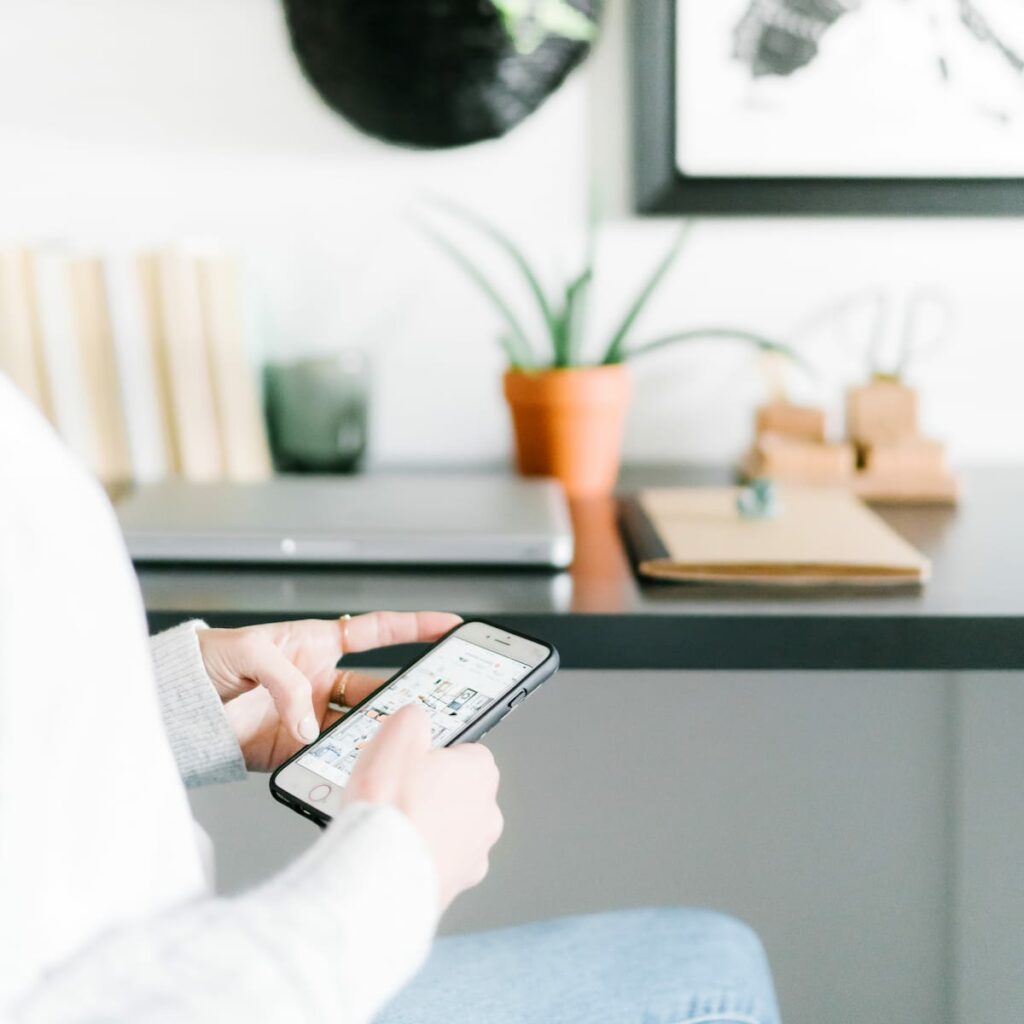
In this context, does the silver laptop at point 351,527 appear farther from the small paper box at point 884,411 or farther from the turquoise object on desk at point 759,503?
the small paper box at point 884,411

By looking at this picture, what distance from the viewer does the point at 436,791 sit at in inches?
19.9

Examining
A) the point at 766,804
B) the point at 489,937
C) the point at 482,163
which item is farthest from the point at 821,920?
the point at 482,163

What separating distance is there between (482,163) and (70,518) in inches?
33.8

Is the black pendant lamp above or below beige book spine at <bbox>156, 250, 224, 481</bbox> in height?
above

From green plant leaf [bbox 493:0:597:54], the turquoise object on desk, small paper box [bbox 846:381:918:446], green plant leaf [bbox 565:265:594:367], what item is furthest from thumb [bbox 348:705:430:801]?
green plant leaf [bbox 493:0:597:54]

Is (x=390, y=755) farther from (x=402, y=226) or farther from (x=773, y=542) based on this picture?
(x=402, y=226)

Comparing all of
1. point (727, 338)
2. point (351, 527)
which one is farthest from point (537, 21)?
point (351, 527)

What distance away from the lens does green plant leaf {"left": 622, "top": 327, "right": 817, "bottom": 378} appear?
44.0 inches

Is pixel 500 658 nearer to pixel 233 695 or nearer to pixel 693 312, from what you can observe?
pixel 233 695

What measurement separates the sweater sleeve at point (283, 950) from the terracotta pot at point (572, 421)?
2.07 feet

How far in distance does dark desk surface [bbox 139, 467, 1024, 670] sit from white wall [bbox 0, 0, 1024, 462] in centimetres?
41

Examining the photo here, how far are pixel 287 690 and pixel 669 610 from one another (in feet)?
0.88

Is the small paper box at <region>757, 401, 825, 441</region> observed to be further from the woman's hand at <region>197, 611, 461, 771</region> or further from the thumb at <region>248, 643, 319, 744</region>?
the thumb at <region>248, 643, 319, 744</region>

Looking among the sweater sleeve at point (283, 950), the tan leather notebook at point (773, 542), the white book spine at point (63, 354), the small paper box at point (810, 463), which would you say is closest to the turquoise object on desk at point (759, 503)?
the tan leather notebook at point (773, 542)
